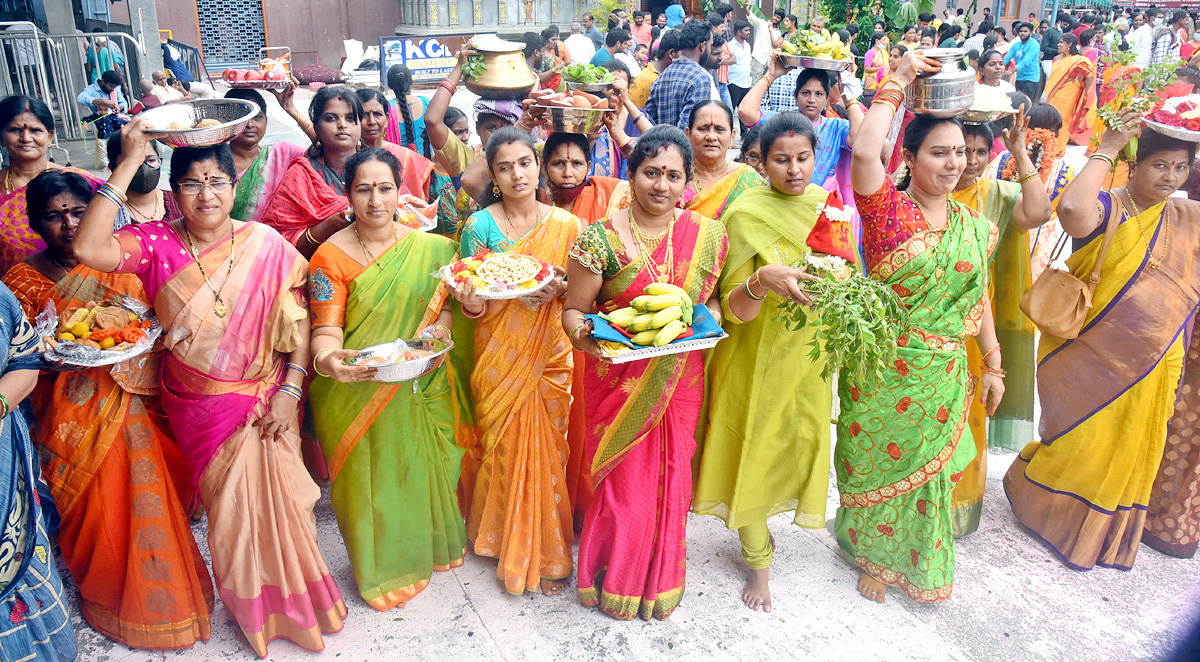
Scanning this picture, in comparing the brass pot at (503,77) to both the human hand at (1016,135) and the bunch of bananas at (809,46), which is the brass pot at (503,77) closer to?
the bunch of bananas at (809,46)

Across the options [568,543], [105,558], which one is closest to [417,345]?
[568,543]

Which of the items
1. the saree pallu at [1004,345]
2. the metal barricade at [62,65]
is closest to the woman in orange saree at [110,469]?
the saree pallu at [1004,345]

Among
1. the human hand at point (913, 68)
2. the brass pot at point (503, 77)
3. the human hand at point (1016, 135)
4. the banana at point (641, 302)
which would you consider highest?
the human hand at point (913, 68)

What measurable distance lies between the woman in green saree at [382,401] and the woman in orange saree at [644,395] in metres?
0.67

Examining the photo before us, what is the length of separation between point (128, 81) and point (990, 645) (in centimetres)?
1441

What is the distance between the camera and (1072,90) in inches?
505

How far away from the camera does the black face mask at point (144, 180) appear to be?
3.79m

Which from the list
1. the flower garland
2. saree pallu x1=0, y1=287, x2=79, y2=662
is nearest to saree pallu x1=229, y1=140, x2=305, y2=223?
saree pallu x1=0, y1=287, x2=79, y2=662

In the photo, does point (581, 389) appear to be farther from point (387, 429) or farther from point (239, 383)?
point (239, 383)

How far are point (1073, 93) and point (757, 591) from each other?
12.4 m

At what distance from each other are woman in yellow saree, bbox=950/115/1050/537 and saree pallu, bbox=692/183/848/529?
89 cm

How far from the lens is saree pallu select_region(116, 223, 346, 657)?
3.09 meters

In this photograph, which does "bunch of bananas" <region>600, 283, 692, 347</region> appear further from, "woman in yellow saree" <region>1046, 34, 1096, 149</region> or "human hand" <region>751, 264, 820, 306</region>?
"woman in yellow saree" <region>1046, 34, 1096, 149</region>

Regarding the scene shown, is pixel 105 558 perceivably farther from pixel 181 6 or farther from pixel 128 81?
pixel 181 6
